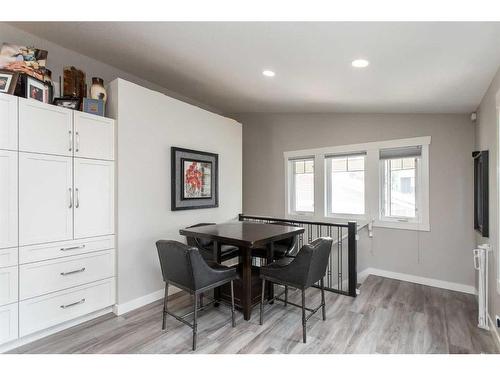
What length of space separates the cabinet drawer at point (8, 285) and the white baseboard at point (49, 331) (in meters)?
0.37

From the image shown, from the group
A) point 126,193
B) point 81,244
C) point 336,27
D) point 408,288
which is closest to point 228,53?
point 336,27

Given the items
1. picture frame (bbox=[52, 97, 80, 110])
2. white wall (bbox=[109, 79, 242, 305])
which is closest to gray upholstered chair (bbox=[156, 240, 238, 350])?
white wall (bbox=[109, 79, 242, 305])

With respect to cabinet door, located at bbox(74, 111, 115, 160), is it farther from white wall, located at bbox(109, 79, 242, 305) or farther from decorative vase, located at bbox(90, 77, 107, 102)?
decorative vase, located at bbox(90, 77, 107, 102)

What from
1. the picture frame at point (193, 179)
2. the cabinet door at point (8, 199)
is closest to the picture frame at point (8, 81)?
the cabinet door at point (8, 199)

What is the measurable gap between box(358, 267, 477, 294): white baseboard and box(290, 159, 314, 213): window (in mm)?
1383

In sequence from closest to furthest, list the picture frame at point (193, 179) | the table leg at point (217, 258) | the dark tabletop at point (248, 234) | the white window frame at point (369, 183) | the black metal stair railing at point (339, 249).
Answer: the dark tabletop at point (248, 234), the table leg at point (217, 258), the black metal stair railing at point (339, 249), the picture frame at point (193, 179), the white window frame at point (369, 183)

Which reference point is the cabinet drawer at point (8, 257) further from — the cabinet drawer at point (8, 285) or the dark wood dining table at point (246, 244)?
the dark wood dining table at point (246, 244)

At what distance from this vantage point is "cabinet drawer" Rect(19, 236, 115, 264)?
7.25 feet

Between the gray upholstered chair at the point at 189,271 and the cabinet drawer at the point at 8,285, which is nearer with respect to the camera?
the cabinet drawer at the point at 8,285

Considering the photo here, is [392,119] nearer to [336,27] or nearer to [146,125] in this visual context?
[336,27]

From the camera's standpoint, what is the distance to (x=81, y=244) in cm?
256

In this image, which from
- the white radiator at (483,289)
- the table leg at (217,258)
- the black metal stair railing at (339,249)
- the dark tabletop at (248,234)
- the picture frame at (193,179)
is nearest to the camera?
the dark tabletop at (248,234)

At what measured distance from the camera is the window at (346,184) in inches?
173
